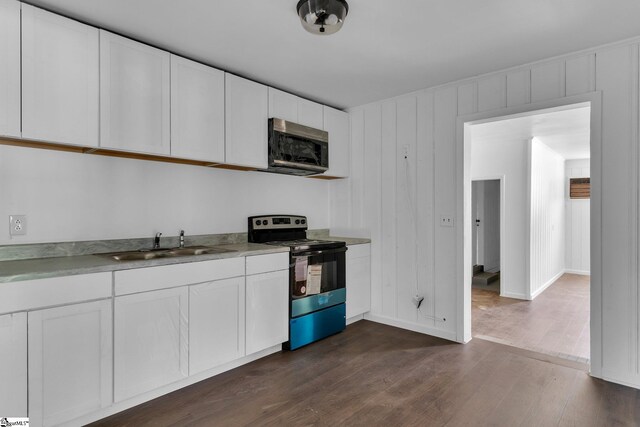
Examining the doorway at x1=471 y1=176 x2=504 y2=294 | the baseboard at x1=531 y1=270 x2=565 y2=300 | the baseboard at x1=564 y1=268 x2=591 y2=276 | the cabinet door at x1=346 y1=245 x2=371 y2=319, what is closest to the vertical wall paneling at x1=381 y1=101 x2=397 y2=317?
the cabinet door at x1=346 y1=245 x2=371 y2=319

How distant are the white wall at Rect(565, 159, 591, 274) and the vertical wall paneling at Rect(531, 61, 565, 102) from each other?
5.64m

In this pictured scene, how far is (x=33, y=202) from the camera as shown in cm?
225

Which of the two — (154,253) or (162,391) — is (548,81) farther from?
(162,391)

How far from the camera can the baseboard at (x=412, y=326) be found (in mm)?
3412

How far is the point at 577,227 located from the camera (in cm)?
734

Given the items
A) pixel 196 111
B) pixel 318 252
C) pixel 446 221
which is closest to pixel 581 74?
pixel 446 221

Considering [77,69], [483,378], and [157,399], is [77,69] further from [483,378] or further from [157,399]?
[483,378]

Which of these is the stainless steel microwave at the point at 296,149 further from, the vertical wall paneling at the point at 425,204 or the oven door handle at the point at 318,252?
the vertical wall paneling at the point at 425,204

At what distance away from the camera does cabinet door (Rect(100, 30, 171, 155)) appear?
2.27 m

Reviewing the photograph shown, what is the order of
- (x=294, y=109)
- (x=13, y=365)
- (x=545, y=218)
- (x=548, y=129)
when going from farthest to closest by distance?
(x=545, y=218), (x=548, y=129), (x=294, y=109), (x=13, y=365)

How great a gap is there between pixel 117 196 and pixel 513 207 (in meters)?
5.14

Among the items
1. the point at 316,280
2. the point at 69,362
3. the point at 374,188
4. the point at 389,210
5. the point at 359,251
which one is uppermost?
the point at 374,188

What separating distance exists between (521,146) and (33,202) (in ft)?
18.8

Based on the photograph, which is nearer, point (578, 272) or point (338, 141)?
point (338, 141)
